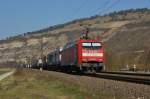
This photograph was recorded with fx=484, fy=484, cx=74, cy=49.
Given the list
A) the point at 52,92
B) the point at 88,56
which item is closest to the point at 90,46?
the point at 88,56

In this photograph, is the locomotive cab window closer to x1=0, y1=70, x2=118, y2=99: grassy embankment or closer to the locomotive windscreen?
the locomotive windscreen

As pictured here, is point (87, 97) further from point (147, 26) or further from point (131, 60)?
point (147, 26)

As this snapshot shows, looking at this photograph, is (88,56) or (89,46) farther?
(89,46)

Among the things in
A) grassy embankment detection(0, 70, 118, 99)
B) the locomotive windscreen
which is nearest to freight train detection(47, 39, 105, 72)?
the locomotive windscreen

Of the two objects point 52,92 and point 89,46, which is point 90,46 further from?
point 52,92

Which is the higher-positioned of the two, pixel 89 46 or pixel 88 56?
pixel 89 46

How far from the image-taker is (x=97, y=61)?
50625 millimetres

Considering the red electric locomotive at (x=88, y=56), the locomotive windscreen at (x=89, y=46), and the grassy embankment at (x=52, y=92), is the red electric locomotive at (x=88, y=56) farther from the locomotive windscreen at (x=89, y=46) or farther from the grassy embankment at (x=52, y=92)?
the grassy embankment at (x=52, y=92)

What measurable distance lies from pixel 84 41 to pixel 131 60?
151 ft

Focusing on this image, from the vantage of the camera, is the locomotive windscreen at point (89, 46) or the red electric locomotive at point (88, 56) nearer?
the red electric locomotive at point (88, 56)

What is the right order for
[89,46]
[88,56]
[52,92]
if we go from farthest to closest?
[89,46] < [88,56] < [52,92]

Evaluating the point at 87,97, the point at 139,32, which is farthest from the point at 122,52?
the point at 87,97

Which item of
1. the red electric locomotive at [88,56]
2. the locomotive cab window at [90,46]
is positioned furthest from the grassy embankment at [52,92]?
the locomotive cab window at [90,46]

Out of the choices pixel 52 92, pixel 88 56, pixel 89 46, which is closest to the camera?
pixel 52 92
